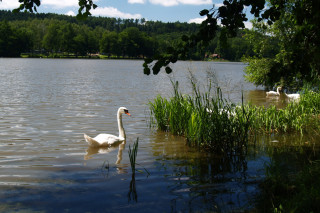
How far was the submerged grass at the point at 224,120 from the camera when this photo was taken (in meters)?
8.13

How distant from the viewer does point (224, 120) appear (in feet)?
26.5

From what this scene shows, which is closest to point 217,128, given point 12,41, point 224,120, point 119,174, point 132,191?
point 224,120

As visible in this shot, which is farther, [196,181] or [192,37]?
[196,181]

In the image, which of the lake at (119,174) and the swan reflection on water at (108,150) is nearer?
the lake at (119,174)

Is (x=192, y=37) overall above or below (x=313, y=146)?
above

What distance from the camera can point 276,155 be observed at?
8039 mm

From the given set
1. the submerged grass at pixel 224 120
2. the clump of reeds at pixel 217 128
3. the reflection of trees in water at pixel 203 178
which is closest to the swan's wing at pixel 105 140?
the reflection of trees in water at pixel 203 178

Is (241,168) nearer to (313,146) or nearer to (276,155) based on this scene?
(276,155)

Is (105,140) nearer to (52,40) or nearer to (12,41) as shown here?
(12,41)

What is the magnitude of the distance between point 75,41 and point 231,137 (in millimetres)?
136501

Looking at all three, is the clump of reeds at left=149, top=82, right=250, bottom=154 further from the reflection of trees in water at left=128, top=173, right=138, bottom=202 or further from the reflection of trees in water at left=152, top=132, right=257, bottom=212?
the reflection of trees in water at left=128, top=173, right=138, bottom=202

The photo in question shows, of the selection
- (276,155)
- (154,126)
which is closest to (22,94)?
(154,126)

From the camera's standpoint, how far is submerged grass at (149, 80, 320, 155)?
813 cm

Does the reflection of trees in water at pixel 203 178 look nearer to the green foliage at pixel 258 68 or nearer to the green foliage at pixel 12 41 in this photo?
the green foliage at pixel 258 68
